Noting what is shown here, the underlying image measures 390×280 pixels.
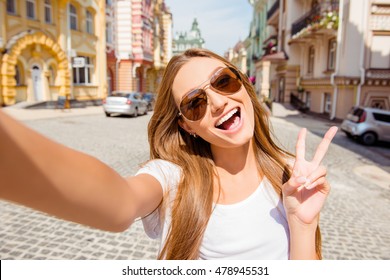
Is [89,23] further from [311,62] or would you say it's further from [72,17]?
[311,62]

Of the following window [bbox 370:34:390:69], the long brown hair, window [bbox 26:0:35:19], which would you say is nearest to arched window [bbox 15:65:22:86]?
window [bbox 26:0:35:19]

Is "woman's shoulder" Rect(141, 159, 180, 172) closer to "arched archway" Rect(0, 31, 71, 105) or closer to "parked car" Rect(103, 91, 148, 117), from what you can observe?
"parked car" Rect(103, 91, 148, 117)

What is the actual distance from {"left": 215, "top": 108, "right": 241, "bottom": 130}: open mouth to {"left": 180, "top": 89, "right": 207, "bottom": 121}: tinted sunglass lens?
10 centimetres

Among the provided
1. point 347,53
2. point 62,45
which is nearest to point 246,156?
point 347,53

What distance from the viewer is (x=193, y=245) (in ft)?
4.70

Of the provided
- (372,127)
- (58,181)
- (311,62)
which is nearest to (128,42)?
(311,62)

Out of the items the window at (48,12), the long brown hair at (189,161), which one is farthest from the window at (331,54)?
the long brown hair at (189,161)

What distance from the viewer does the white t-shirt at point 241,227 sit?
4.58 ft

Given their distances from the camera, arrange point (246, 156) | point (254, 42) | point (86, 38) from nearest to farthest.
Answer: point (246, 156)
point (86, 38)
point (254, 42)

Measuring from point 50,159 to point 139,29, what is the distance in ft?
112

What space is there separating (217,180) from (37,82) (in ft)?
74.7

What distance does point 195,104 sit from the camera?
149 cm

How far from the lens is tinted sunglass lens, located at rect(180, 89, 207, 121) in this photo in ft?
4.86
